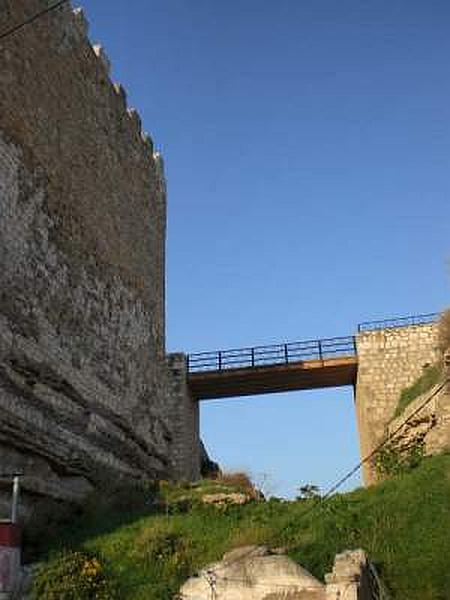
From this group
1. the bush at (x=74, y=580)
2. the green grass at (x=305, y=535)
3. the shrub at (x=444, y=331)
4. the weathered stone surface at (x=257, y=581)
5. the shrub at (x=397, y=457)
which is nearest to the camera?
the weathered stone surface at (x=257, y=581)

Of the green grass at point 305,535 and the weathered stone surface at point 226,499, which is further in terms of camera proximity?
the weathered stone surface at point 226,499

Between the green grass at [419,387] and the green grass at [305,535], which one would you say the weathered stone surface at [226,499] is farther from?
the green grass at [419,387]

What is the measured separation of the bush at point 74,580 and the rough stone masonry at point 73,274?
2307 mm

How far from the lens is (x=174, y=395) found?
21234mm

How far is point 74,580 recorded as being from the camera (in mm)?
9461

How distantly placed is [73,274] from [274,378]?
347 inches

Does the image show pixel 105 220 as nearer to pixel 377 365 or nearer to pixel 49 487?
pixel 49 487

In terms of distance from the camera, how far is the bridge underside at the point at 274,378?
21.4 m

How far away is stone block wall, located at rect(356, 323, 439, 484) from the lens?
67.3ft

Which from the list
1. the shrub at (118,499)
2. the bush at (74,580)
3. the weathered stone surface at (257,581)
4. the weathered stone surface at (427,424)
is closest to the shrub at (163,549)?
the bush at (74,580)

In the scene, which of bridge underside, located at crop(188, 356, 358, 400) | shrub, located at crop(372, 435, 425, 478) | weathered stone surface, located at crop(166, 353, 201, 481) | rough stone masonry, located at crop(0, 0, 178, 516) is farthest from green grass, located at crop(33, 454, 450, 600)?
bridge underside, located at crop(188, 356, 358, 400)

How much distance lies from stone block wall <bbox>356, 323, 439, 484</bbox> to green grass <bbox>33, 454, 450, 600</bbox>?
7144 mm

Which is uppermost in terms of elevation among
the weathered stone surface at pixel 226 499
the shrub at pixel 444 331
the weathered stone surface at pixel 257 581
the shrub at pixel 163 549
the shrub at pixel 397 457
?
the shrub at pixel 444 331

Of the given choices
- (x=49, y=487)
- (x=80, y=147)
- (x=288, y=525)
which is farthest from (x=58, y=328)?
(x=288, y=525)
